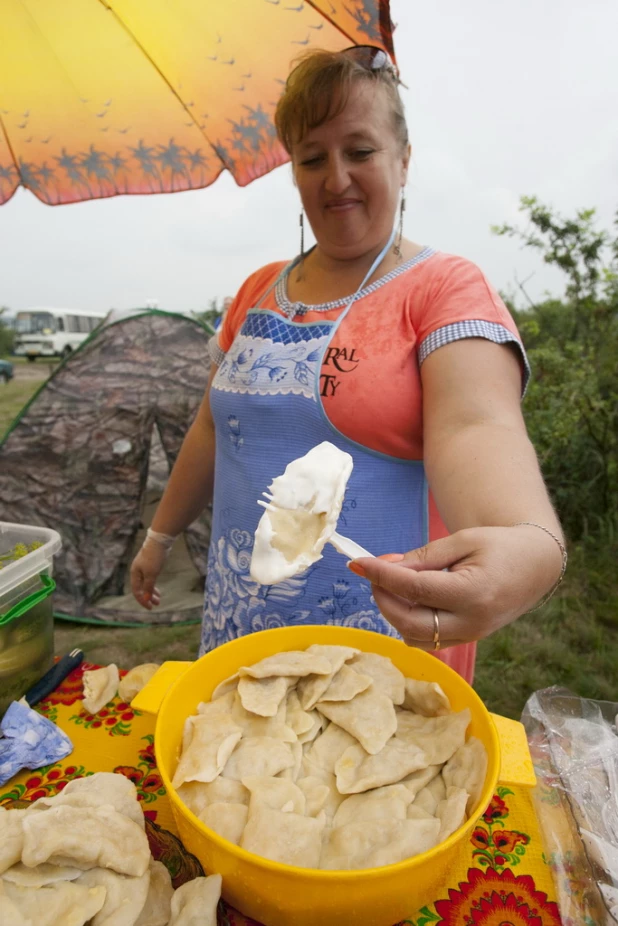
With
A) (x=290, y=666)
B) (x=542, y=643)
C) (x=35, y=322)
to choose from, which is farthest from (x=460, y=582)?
(x=35, y=322)

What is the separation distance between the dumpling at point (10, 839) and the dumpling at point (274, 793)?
270 millimetres

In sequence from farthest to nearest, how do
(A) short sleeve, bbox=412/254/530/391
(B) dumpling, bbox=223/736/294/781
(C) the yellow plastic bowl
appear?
(A) short sleeve, bbox=412/254/530/391
(B) dumpling, bbox=223/736/294/781
(C) the yellow plastic bowl

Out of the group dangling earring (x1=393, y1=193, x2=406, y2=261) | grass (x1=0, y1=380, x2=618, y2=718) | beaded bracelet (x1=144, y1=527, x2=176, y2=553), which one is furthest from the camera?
grass (x1=0, y1=380, x2=618, y2=718)

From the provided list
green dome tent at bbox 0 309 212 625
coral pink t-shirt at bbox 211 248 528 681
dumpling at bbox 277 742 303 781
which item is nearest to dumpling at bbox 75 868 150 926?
dumpling at bbox 277 742 303 781

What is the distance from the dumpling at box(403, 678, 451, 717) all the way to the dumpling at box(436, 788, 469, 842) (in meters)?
0.17

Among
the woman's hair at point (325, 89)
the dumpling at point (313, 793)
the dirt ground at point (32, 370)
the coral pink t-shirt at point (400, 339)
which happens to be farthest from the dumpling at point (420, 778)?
the dirt ground at point (32, 370)

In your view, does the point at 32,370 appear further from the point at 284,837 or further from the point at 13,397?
the point at 284,837

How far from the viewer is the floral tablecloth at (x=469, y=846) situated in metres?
0.72

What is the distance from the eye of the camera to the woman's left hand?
64cm

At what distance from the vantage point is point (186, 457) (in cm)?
163

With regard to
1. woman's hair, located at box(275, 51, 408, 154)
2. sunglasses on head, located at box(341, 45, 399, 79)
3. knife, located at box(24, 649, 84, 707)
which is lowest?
knife, located at box(24, 649, 84, 707)

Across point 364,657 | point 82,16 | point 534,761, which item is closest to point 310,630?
point 364,657

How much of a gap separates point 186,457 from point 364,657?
2.88 ft

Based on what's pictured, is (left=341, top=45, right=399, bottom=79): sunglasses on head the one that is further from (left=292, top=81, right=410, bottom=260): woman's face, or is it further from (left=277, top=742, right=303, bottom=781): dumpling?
(left=277, top=742, right=303, bottom=781): dumpling
